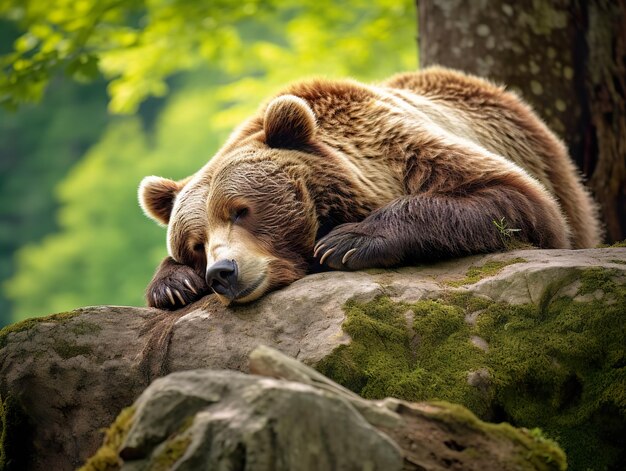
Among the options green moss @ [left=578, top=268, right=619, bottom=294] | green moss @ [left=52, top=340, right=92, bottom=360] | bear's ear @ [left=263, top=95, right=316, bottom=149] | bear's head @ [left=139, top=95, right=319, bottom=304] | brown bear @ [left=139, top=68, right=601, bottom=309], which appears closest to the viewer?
green moss @ [left=578, top=268, right=619, bottom=294]

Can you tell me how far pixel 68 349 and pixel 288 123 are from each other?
2.07m

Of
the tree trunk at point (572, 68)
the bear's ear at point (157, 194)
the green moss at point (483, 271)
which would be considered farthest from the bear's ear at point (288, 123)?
the tree trunk at point (572, 68)

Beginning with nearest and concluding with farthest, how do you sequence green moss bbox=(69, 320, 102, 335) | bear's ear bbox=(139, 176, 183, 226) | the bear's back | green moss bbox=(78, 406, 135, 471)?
green moss bbox=(78, 406, 135, 471) → green moss bbox=(69, 320, 102, 335) → bear's ear bbox=(139, 176, 183, 226) → the bear's back

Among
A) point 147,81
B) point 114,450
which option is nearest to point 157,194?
point 114,450

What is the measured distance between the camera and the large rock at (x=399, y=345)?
12.1 feet

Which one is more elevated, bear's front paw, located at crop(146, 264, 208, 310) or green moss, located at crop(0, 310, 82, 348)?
green moss, located at crop(0, 310, 82, 348)

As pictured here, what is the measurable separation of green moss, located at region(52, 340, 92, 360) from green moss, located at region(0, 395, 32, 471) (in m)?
0.33

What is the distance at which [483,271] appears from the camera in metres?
4.47

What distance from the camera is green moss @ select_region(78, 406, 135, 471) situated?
9.29 ft

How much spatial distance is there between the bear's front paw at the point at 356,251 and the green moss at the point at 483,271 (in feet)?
1.53

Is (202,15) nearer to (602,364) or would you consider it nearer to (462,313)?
(462,313)

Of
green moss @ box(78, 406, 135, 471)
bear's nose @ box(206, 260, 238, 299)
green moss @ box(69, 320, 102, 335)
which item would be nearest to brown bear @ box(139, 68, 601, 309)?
bear's nose @ box(206, 260, 238, 299)

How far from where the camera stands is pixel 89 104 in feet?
92.0

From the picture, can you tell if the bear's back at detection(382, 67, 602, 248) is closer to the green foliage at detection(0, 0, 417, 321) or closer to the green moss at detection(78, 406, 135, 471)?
the green foliage at detection(0, 0, 417, 321)
